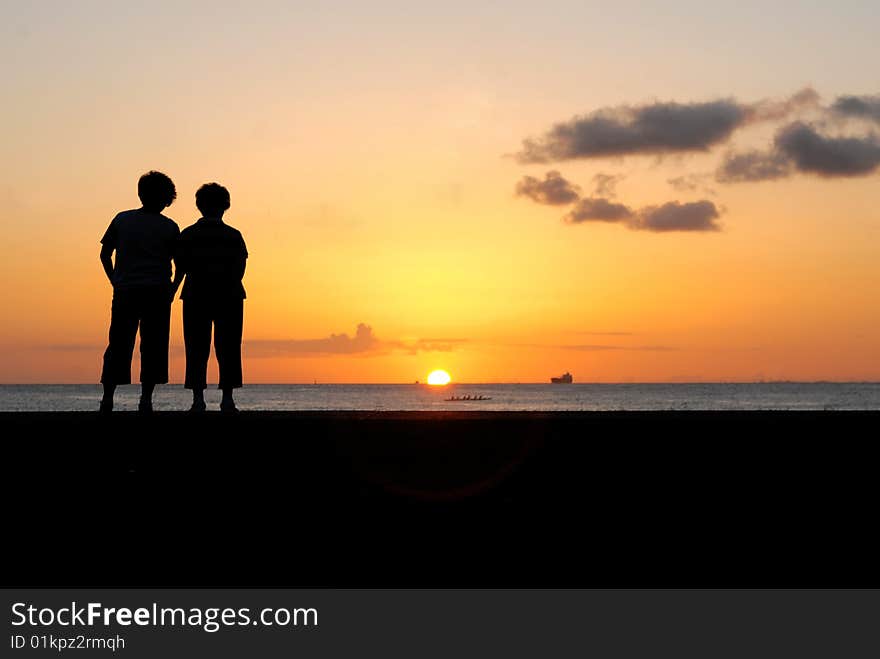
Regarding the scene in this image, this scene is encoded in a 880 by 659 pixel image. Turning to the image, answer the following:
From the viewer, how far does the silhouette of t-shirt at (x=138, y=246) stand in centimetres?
1022

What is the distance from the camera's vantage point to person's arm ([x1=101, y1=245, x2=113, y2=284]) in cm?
1038

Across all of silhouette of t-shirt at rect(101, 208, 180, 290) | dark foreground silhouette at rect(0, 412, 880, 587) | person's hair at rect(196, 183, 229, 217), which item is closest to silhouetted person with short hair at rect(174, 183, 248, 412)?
person's hair at rect(196, 183, 229, 217)

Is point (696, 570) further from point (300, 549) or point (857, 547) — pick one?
point (300, 549)

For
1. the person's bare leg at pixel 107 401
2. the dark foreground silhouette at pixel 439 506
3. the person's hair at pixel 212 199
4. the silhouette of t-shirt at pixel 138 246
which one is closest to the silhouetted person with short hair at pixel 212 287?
the person's hair at pixel 212 199

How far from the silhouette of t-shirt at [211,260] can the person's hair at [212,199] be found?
0.34ft

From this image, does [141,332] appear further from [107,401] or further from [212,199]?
[212,199]

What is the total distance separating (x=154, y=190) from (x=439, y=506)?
560 cm

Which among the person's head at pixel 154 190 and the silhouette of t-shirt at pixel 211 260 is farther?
the silhouette of t-shirt at pixel 211 260

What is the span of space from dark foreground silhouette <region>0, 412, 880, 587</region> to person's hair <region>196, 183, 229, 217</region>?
333 centimetres

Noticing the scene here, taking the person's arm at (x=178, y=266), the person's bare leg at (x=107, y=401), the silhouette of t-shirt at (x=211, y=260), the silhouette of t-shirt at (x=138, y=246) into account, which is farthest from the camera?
the silhouette of t-shirt at (x=211, y=260)

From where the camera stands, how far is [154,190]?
407 inches

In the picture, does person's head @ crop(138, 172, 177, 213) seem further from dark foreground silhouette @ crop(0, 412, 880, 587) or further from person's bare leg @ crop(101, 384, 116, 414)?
dark foreground silhouette @ crop(0, 412, 880, 587)

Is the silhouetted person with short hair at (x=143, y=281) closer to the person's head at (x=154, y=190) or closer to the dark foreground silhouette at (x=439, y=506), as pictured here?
the person's head at (x=154, y=190)

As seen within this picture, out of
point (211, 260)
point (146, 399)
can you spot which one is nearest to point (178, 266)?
point (211, 260)
